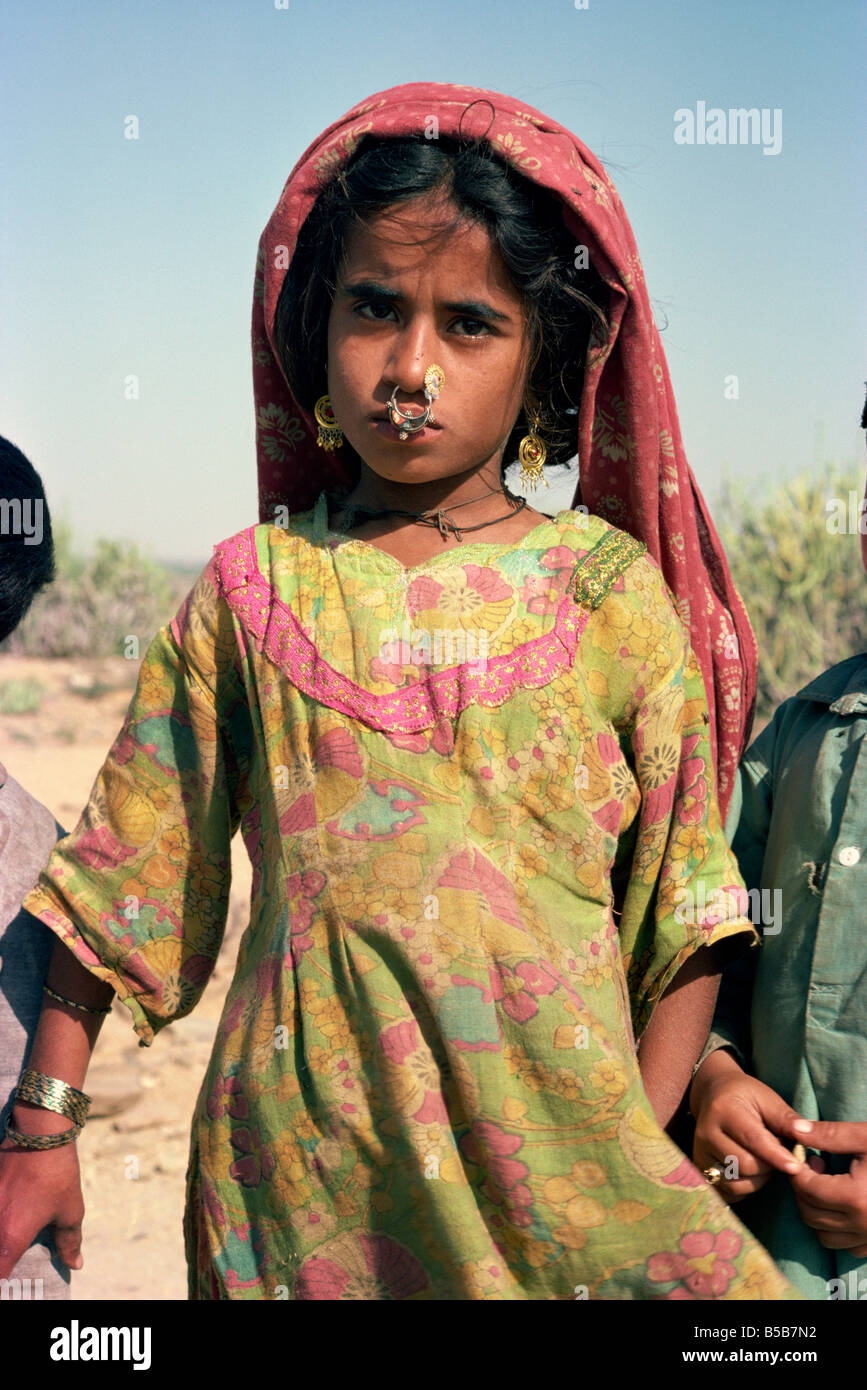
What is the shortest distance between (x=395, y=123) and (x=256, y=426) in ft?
1.84

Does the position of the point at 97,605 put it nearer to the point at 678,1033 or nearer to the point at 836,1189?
the point at 678,1033

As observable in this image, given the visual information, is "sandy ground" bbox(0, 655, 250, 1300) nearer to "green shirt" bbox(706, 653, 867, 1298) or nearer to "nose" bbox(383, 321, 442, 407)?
"green shirt" bbox(706, 653, 867, 1298)

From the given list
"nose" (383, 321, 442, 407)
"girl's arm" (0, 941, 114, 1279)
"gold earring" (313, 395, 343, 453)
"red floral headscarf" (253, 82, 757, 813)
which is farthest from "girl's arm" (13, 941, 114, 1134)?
"nose" (383, 321, 442, 407)

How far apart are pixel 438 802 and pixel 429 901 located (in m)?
0.14

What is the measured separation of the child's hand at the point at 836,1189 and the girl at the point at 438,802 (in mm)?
131

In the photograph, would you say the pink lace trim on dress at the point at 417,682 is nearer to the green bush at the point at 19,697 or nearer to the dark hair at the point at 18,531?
the dark hair at the point at 18,531

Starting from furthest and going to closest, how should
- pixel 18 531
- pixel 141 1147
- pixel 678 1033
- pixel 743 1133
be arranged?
1. pixel 141 1147
2. pixel 18 531
3. pixel 678 1033
4. pixel 743 1133

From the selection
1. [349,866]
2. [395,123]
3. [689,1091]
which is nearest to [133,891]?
[349,866]

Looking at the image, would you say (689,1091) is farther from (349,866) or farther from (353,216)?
(353,216)

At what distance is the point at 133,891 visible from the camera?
2.09 m

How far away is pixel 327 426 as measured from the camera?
2145 millimetres

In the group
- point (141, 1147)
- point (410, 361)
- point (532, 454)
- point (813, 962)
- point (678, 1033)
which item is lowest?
point (141, 1147)

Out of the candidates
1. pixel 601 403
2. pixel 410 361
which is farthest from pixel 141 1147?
pixel 410 361

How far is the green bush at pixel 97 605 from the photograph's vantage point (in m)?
14.9
